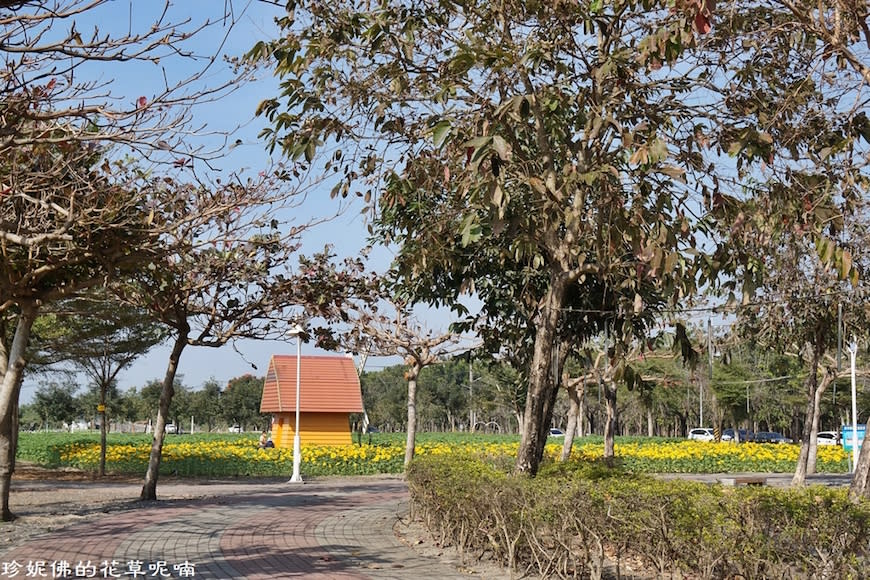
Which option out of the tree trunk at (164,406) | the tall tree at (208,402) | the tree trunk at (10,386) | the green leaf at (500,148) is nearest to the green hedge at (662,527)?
the green leaf at (500,148)

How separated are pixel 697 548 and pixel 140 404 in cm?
6905

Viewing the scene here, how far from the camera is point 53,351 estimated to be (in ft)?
77.7

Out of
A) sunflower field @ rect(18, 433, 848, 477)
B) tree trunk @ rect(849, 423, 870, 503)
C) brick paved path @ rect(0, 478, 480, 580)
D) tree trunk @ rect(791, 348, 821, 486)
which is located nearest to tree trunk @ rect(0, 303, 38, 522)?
brick paved path @ rect(0, 478, 480, 580)

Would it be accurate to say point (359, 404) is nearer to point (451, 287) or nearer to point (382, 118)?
point (451, 287)

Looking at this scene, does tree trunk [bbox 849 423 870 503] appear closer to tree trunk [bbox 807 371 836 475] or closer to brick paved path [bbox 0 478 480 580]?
brick paved path [bbox 0 478 480 580]

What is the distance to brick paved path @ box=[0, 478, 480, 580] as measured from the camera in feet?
27.0

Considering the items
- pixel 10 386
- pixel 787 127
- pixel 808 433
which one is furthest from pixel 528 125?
pixel 808 433

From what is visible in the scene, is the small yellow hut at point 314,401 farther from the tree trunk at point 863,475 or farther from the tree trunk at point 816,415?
the tree trunk at point 863,475

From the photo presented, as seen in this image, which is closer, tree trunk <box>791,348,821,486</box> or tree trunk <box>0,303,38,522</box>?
tree trunk <box>0,303,38,522</box>

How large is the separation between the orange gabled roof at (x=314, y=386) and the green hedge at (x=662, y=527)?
20.1 m

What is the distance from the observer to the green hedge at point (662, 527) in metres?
5.95

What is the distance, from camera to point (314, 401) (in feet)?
94.3

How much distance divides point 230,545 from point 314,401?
18.9m

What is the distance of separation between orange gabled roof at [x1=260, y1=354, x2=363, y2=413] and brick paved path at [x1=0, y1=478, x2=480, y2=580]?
44.6 feet
